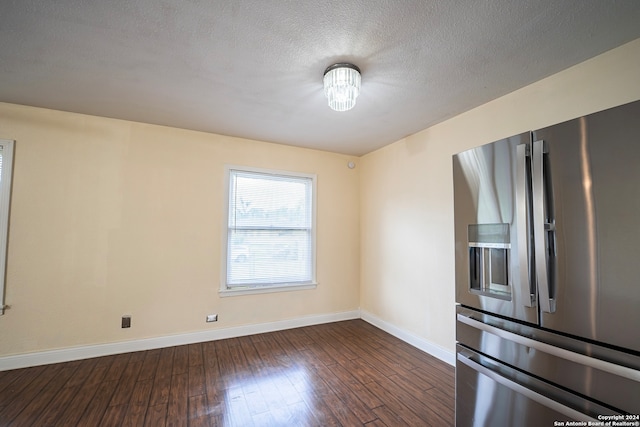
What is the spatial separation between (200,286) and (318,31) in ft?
9.87

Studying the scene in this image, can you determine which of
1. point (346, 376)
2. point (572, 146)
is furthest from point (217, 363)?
point (572, 146)

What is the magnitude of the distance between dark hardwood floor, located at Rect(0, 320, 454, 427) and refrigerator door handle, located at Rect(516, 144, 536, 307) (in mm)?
1201

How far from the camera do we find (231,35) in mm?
1656

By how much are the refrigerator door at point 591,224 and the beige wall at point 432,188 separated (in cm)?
98

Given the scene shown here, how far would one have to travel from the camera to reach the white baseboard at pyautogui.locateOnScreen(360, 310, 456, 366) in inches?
109

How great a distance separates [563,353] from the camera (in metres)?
1.22

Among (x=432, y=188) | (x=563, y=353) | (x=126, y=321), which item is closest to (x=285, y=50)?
(x=432, y=188)

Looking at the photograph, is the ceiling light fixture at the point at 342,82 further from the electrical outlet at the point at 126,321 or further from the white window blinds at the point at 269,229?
the electrical outlet at the point at 126,321

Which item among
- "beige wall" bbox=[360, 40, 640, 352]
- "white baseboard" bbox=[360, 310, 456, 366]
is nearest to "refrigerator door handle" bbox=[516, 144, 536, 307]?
"beige wall" bbox=[360, 40, 640, 352]

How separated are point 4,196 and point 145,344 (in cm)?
201

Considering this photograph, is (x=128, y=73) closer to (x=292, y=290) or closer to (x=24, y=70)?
(x=24, y=70)

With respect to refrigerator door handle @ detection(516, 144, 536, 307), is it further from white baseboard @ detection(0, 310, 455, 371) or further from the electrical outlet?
the electrical outlet

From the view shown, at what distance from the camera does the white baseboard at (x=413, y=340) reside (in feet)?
9.12

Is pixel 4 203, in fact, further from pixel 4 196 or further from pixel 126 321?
pixel 126 321
